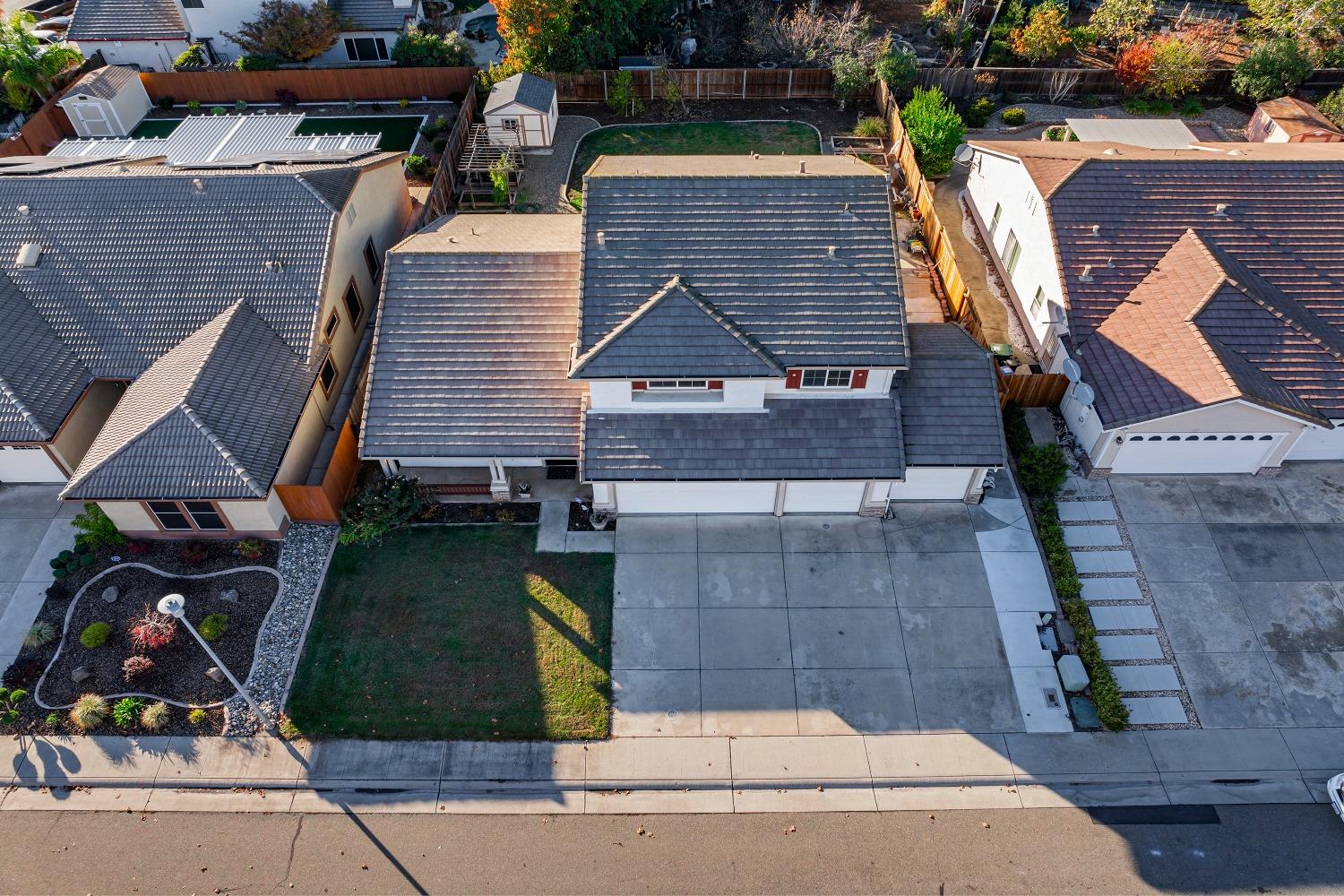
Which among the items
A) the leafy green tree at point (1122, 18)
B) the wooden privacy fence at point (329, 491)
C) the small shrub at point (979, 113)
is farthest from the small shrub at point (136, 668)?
the leafy green tree at point (1122, 18)

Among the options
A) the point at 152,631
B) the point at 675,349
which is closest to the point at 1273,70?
the point at 675,349

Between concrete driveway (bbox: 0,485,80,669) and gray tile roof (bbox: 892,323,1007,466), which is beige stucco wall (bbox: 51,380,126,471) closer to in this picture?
concrete driveway (bbox: 0,485,80,669)

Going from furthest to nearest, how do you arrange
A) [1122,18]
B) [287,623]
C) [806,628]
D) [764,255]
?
1. [1122,18]
2. [764,255]
3. [287,623]
4. [806,628]

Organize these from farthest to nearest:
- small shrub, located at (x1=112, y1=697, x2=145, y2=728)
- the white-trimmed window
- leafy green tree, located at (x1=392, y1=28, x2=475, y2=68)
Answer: leafy green tree, located at (x1=392, y1=28, x2=475, y2=68) < the white-trimmed window < small shrub, located at (x1=112, y1=697, x2=145, y2=728)

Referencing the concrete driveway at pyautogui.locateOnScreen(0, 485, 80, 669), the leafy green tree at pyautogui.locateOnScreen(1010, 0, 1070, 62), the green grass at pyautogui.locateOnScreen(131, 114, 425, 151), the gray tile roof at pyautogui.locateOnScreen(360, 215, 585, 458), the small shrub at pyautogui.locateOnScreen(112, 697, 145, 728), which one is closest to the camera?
the small shrub at pyautogui.locateOnScreen(112, 697, 145, 728)

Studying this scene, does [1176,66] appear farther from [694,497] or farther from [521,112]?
[694,497]

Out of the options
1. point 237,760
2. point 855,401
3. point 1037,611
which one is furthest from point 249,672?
point 1037,611

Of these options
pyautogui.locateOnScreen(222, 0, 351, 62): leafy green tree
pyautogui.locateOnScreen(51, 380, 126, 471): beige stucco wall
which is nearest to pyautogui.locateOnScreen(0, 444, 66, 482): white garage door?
pyautogui.locateOnScreen(51, 380, 126, 471): beige stucco wall
